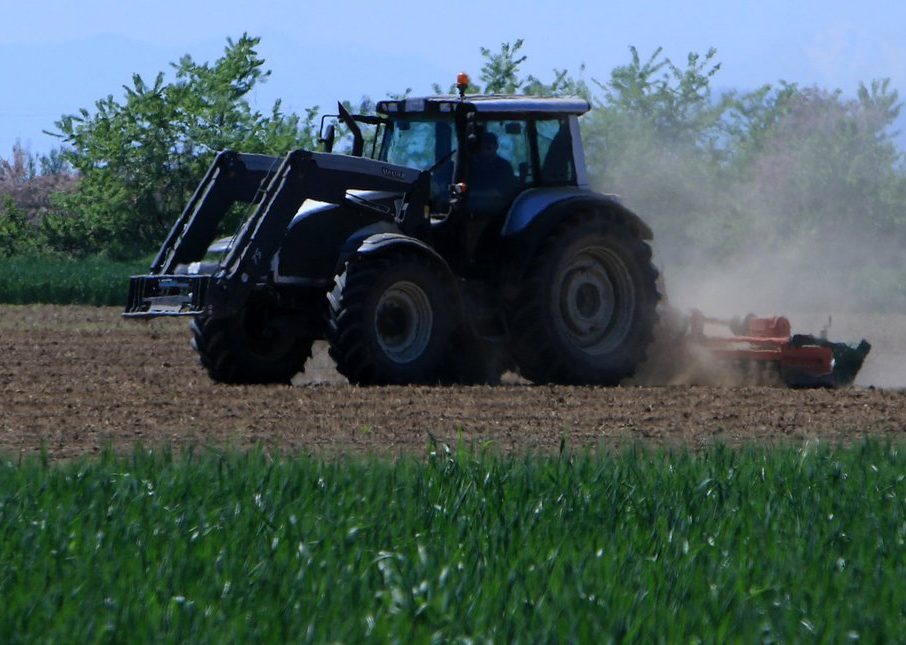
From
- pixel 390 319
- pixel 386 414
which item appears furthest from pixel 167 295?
pixel 386 414

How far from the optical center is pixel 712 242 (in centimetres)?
3628

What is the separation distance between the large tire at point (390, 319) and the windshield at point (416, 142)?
1.07m

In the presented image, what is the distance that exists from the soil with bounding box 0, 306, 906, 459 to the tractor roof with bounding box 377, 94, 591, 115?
7.12ft

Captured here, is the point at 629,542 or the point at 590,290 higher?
the point at 590,290

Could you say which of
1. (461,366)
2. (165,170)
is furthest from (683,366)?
(165,170)

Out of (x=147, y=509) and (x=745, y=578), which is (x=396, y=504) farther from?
(x=745, y=578)

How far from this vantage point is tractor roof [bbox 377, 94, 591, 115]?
42.3 ft

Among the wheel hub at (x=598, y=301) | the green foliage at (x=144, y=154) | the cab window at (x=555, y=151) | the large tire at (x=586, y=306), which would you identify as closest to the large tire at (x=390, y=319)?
the large tire at (x=586, y=306)

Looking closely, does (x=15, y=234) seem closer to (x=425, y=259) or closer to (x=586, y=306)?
(x=586, y=306)

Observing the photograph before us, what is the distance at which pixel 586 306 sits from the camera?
13711mm

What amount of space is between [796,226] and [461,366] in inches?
1065

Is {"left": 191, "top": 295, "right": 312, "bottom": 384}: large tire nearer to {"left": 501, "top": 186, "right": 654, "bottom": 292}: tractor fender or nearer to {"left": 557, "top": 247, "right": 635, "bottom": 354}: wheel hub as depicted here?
{"left": 501, "top": 186, "right": 654, "bottom": 292}: tractor fender

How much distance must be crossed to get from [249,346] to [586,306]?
2793 mm

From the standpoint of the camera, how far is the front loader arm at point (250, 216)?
12.0 meters
